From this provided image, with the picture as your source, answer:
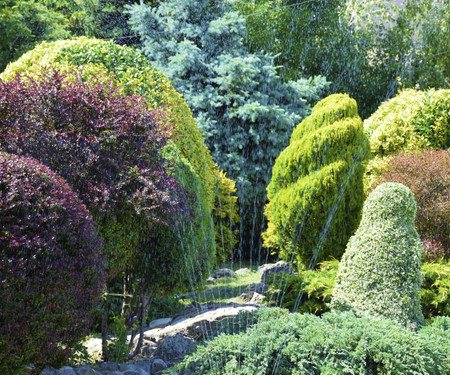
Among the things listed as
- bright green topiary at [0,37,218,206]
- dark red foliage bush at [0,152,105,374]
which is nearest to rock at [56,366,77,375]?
dark red foliage bush at [0,152,105,374]

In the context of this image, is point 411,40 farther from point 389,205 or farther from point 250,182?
point 389,205

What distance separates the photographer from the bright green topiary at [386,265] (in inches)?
196

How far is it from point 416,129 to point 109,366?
7.47 m

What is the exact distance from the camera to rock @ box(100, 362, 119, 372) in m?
4.68

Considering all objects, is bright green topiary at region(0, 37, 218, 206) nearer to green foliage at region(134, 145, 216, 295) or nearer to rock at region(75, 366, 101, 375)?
green foliage at region(134, 145, 216, 295)

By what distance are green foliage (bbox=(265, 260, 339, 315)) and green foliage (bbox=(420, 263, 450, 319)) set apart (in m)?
1.19

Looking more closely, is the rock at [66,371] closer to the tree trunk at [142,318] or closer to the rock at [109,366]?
the rock at [109,366]

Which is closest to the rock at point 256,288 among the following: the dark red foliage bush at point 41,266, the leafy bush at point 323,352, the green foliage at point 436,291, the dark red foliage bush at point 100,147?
the green foliage at point 436,291

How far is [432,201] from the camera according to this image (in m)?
7.26

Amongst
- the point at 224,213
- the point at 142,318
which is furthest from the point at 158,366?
the point at 224,213

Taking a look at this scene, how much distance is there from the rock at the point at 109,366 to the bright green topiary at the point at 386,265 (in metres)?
2.45

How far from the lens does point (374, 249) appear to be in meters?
5.08

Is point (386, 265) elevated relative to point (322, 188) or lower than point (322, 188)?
lower

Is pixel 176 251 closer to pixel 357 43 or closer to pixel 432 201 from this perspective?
pixel 432 201
